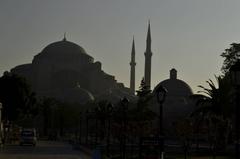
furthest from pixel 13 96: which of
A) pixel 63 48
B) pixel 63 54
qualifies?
pixel 63 48

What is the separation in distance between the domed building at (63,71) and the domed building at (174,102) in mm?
43685

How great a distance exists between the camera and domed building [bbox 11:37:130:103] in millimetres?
162250

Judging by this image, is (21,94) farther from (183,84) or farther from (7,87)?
(183,84)

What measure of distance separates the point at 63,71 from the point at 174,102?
5412cm

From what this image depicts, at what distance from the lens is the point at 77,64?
16962 cm

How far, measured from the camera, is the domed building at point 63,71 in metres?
162

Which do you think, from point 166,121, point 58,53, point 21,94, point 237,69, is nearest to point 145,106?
point 21,94

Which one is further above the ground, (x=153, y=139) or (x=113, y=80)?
(x=113, y=80)

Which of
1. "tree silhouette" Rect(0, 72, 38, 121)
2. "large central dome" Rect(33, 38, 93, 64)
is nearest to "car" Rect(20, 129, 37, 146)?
"tree silhouette" Rect(0, 72, 38, 121)

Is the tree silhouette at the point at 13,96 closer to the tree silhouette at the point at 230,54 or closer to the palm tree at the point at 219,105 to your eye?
the tree silhouette at the point at 230,54

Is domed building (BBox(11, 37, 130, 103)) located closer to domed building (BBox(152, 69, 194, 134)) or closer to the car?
domed building (BBox(152, 69, 194, 134))

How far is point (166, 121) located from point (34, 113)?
1088 inches

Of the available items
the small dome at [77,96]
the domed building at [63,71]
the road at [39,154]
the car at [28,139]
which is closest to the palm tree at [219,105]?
the road at [39,154]

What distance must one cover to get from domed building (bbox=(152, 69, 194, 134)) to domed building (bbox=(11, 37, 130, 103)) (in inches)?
1720
